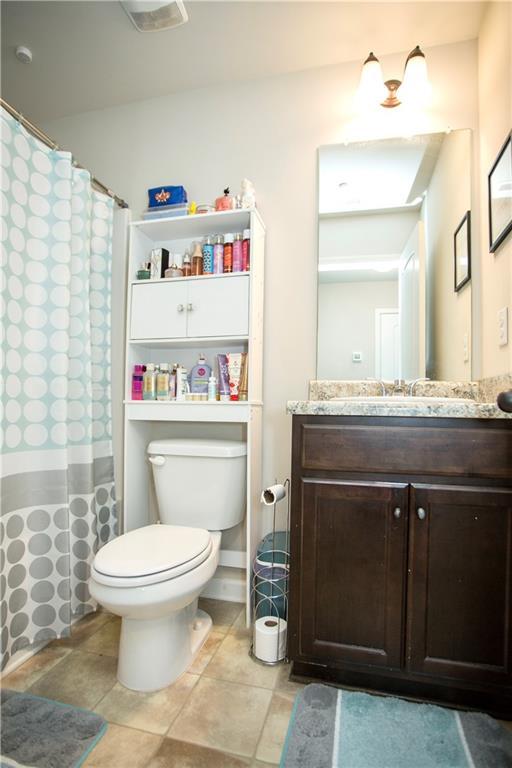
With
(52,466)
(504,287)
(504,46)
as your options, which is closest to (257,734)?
(52,466)

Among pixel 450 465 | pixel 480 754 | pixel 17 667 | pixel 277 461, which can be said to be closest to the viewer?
pixel 480 754

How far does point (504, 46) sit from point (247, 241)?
1.13 metres

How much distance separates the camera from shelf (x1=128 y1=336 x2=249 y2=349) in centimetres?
168

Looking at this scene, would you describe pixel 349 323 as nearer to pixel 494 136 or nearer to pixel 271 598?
pixel 494 136

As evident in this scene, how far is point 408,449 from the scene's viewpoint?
1153 millimetres

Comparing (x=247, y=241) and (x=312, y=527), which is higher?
(x=247, y=241)

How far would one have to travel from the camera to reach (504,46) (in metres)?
1.37

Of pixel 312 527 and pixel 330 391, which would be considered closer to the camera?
pixel 312 527

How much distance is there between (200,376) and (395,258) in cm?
103

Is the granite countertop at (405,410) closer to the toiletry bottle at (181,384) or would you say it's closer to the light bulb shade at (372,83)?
the toiletry bottle at (181,384)

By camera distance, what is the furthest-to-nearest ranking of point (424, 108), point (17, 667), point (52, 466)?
point (424, 108) < point (52, 466) < point (17, 667)

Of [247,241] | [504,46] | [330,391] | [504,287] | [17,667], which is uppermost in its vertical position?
[504,46]

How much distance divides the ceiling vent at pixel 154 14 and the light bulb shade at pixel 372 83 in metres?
0.77

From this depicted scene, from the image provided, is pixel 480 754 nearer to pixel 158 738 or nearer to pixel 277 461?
pixel 158 738
